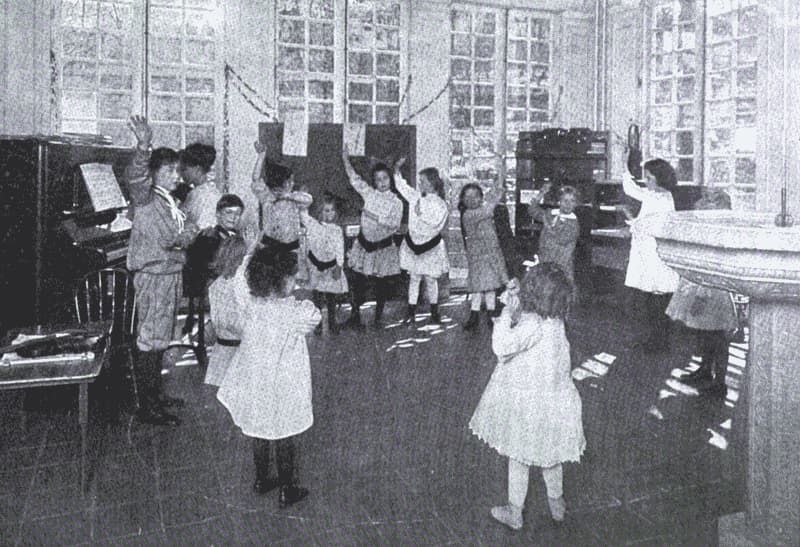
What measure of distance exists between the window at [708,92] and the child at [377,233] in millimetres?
3367

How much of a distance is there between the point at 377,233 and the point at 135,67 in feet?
10.8

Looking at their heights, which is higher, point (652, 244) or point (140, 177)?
point (140, 177)

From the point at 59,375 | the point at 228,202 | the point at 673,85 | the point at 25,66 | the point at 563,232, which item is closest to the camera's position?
the point at 59,375

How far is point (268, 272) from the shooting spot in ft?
9.35

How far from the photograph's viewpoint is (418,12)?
8.62 m

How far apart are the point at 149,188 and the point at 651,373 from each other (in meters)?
3.25

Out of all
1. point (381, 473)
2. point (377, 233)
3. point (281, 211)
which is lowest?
point (381, 473)

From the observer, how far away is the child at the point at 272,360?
284 centimetres

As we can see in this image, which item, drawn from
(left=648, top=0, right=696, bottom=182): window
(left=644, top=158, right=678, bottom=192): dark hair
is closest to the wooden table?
(left=644, top=158, right=678, bottom=192): dark hair

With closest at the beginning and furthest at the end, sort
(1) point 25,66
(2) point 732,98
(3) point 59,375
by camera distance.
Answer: (3) point 59,375 < (1) point 25,66 < (2) point 732,98

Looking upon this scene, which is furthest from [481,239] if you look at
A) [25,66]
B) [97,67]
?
[25,66]

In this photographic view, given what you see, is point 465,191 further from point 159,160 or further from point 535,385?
point 535,385

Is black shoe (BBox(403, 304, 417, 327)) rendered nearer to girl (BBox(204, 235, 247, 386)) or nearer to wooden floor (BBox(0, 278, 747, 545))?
A: wooden floor (BBox(0, 278, 747, 545))

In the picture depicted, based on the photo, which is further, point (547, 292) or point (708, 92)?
point (708, 92)
